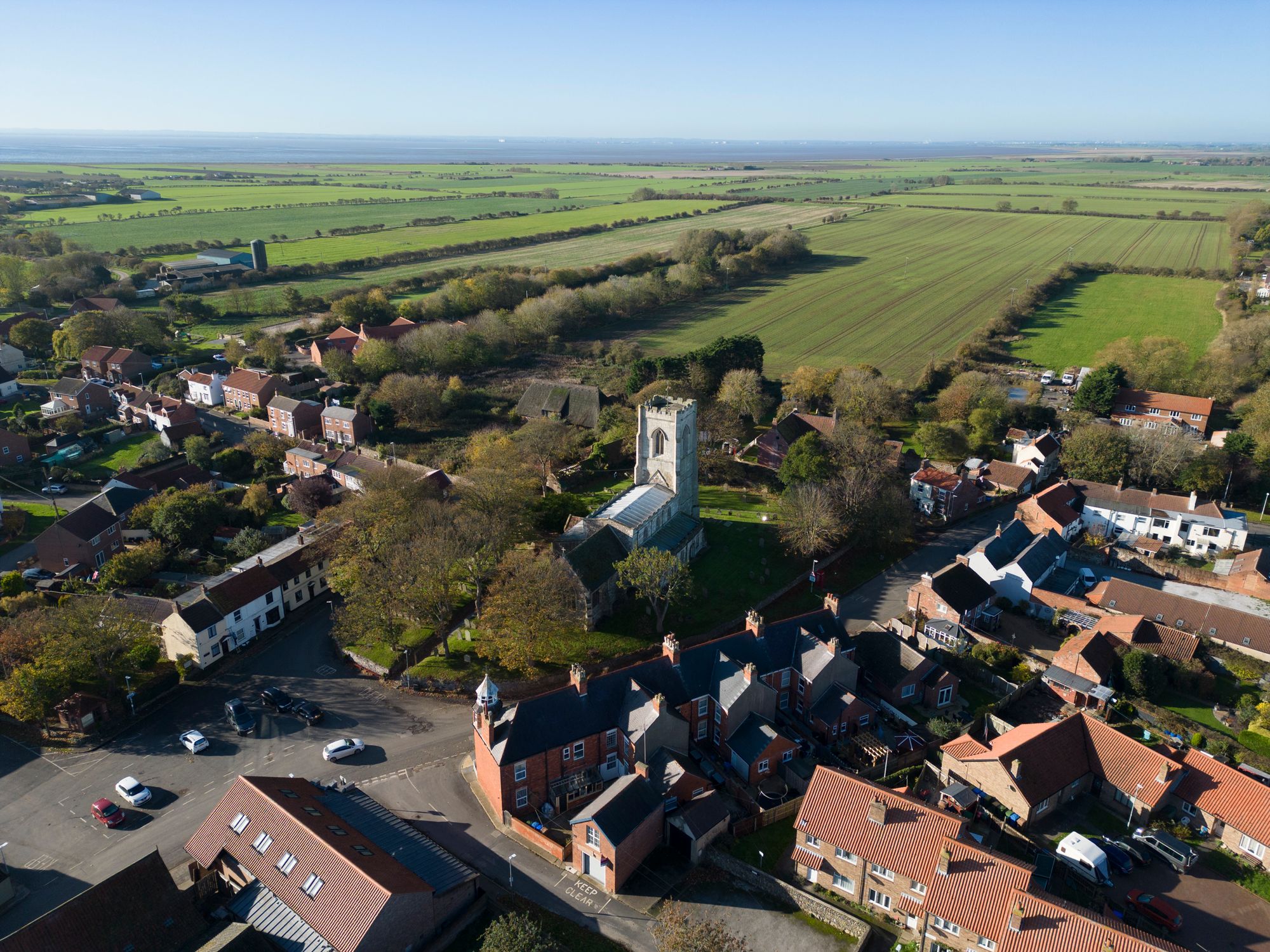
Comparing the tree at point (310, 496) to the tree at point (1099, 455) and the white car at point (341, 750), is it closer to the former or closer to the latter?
the white car at point (341, 750)

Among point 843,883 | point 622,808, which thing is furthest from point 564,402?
point 843,883

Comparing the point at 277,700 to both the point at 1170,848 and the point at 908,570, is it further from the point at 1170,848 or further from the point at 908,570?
the point at 1170,848

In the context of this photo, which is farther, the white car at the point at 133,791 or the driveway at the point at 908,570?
the driveway at the point at 908,570

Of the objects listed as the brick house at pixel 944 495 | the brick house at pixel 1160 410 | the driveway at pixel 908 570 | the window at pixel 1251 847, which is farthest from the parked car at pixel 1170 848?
the brick house at pixel 1160 410

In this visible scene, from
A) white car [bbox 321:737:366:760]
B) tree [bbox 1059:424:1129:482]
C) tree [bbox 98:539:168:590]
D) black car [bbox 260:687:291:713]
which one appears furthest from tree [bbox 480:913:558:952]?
tree [bbox 1059:424:1129:482]

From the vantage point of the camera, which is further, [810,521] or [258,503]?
[258,503]

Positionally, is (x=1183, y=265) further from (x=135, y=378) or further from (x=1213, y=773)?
(x=135, y=378)

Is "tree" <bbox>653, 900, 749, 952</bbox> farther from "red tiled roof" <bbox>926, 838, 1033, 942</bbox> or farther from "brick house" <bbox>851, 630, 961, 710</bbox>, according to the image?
"brick house" <bbox>851, 630, 961, 710</bbox>

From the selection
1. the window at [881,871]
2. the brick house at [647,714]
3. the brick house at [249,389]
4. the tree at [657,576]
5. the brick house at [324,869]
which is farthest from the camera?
the brick house at [249,389]
